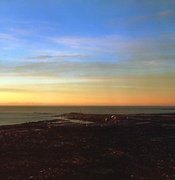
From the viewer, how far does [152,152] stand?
25891mm

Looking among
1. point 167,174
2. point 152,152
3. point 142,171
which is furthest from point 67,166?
point 152,152

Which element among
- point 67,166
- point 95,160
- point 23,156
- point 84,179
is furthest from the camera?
point 23,156

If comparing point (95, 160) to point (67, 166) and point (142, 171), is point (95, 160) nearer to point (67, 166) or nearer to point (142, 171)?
point (67, 166)

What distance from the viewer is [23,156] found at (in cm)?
2439

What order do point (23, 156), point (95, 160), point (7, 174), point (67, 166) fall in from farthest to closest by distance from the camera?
1. point (23, 156)
2. point (95, 160)
3. point (67, 166)
4. point (7, 174)

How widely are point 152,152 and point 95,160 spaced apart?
611 cm

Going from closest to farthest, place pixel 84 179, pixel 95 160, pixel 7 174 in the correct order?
pixel 84 179 < pixel 7 174 < pixel 95 160

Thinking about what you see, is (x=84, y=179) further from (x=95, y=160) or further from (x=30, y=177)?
(x=95, y=160)

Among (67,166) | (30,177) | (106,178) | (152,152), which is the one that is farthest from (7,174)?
(152,152)

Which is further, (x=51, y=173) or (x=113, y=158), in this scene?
(x=113, y=158)

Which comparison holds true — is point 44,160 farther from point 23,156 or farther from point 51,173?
point 51,173

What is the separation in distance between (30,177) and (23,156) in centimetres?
719

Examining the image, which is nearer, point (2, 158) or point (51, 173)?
point (51, 173)

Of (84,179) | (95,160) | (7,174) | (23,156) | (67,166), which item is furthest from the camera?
(23,156)
